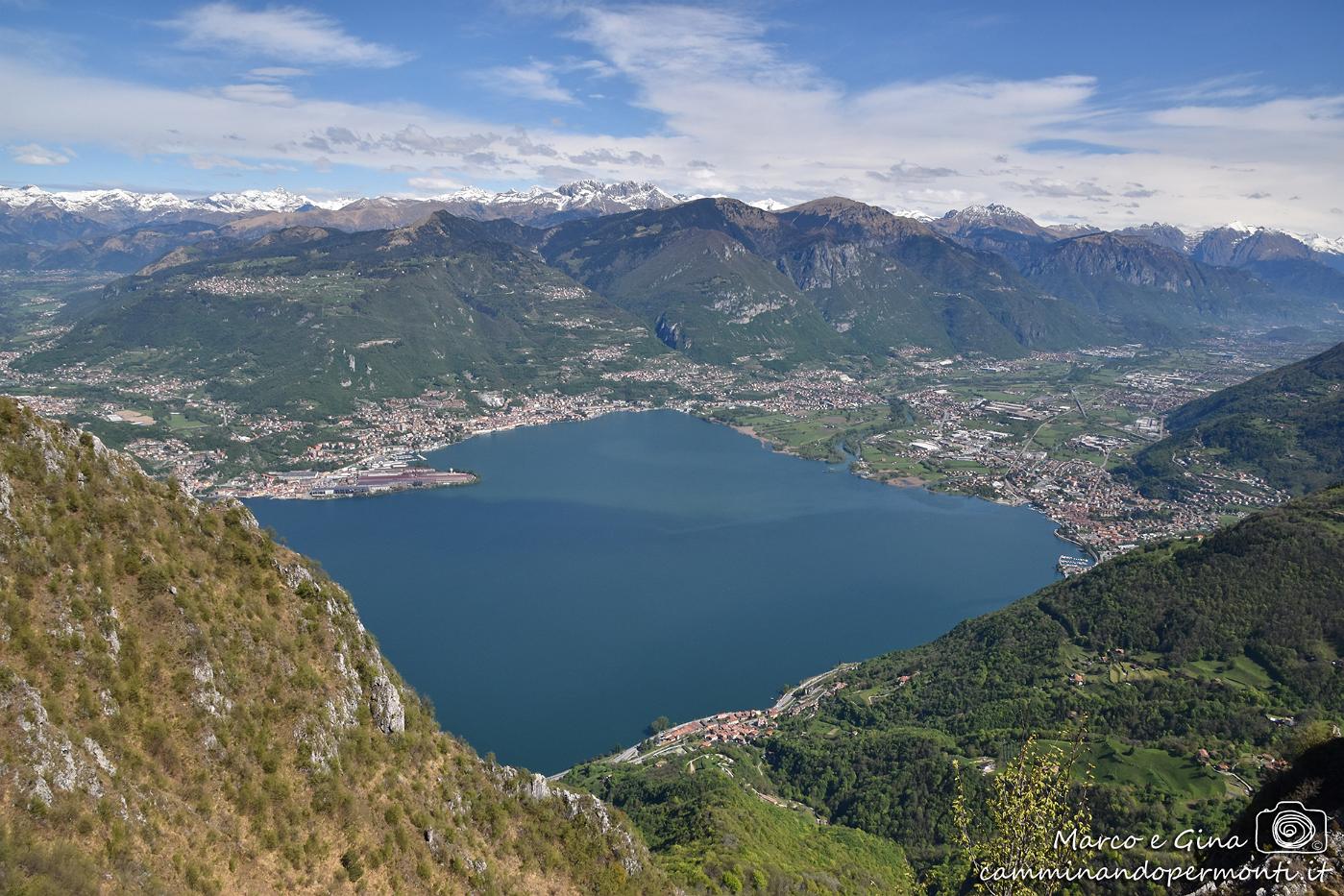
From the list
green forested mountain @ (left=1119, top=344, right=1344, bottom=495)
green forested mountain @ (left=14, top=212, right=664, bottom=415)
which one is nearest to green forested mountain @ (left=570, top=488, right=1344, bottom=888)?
green forested mountain @ (left=1119, top=344, right=1344, bottom=495)

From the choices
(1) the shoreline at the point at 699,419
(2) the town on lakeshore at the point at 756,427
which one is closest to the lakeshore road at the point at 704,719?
(2) the town on lakeshore at the point at 756,427

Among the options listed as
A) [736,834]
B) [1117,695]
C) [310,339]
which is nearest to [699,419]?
[310,339]

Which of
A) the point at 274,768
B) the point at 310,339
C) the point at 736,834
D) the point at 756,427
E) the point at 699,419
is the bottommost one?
the point at 736,834

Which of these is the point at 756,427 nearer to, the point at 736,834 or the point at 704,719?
the point at 704,719

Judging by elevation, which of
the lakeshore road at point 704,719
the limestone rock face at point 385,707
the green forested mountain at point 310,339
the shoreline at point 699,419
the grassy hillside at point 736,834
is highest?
the green forested mountain at point 310,339

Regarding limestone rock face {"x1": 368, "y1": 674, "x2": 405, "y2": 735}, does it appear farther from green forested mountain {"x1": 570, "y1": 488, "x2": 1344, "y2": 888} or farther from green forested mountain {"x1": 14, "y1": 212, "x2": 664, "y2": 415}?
green forested mountain {"x1": 14, "y1": 212, "x2": 664, "y2": 415}

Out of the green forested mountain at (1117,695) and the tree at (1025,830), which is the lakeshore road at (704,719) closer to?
the green forested mountain at (1117,695)
